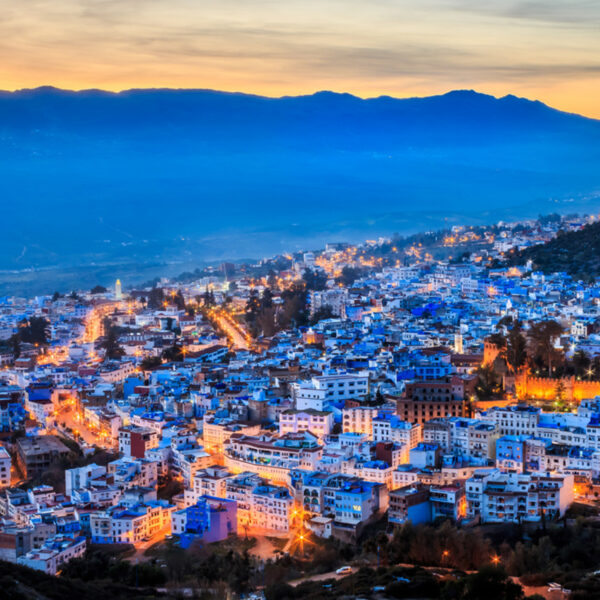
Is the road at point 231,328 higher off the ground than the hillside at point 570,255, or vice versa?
the hillside at point 570,255

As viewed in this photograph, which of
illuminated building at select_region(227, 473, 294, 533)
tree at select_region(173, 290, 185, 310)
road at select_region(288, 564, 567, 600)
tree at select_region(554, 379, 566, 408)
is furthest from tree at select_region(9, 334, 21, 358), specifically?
road at select_region(288, 564, 567, 600)

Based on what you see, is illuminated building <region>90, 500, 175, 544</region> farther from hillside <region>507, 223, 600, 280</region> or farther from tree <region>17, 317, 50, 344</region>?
hillside <region>507, 223, 600, 280</region>

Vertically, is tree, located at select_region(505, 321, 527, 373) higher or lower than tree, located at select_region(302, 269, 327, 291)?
higher

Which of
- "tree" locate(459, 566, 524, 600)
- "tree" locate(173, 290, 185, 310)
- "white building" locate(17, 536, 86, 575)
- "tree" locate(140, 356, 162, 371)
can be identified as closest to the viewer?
"tree" locate(459, 566, 524, 600)

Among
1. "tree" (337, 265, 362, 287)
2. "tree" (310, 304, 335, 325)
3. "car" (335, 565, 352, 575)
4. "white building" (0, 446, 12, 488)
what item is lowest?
"white building" (0, 446, 12, 488)

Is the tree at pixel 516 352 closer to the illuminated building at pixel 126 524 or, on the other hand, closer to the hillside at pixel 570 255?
the illuminated building at pixel 126 524

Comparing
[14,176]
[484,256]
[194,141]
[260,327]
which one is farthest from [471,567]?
[194,141]

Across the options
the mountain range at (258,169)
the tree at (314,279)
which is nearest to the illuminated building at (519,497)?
the tree at (314,279)
